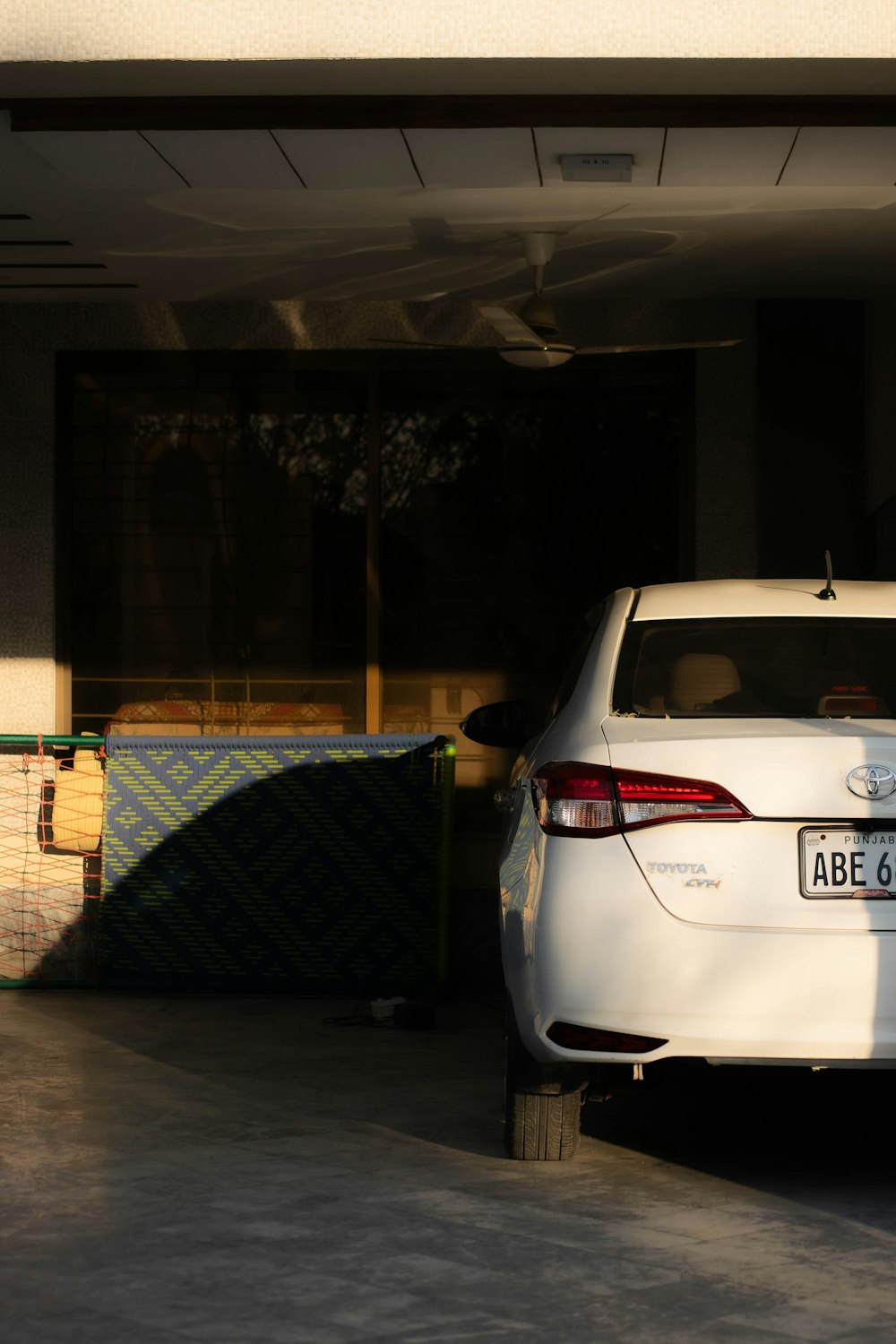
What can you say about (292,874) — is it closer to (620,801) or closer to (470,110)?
(470,110)

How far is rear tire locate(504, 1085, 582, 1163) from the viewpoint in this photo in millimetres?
4812

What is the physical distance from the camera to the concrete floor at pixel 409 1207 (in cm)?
358

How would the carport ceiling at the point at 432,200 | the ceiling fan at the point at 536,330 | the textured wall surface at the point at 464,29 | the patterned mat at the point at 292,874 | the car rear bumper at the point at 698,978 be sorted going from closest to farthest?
the car rear bumper at the point at 698,978
the textured wall surface at the point at 464,29
the carport ceiling at the point at 432,200
the ceiling fan at the point at 536,330
the patterned mat at the point at 292,874

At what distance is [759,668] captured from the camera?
4965 millimetres

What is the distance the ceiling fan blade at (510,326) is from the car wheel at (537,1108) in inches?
154

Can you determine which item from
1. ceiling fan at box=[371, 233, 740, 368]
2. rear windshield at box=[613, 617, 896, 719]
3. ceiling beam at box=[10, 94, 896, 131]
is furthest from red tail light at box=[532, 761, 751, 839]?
ceiling fan at box=[371, 233, 740, 368]

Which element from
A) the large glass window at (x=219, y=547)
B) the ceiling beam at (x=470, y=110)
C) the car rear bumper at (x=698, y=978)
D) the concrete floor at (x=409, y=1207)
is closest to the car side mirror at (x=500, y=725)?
the concrete floor at (x=409, y=1207)

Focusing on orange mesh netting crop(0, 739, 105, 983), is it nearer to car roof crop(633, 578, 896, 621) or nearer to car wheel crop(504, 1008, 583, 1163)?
car wheel crop(504, 1008, 583, 1163)

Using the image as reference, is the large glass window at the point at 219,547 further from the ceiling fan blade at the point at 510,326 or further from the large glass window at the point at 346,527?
the ceiling fan blade at the point at 510,326

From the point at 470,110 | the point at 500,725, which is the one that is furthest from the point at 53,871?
the point at 470,110

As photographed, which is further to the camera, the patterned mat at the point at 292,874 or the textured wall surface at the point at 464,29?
the patterned mat at the point at 292,874

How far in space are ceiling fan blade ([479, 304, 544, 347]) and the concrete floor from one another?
3.26 metres

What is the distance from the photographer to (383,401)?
32.6 ft

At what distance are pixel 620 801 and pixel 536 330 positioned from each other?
4472mm
